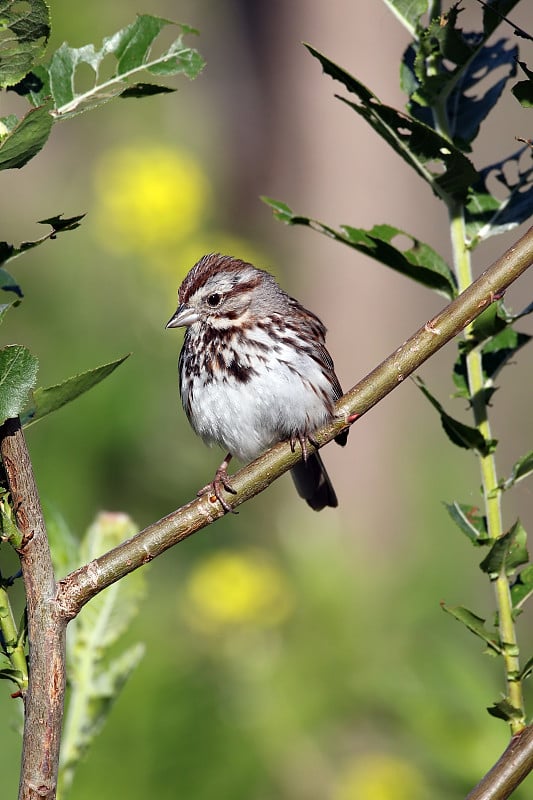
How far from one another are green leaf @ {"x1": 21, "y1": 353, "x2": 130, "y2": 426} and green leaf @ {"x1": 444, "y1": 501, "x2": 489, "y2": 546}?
57 cm

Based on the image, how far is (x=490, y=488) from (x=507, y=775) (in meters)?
0.43

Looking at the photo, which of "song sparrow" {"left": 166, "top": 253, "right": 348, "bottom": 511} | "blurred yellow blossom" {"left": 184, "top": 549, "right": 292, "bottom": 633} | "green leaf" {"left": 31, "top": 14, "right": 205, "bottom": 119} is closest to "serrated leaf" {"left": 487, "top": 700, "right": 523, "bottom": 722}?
"green leaf" {"left": 31, "top": 14, "right": 205, "bottom": 119}

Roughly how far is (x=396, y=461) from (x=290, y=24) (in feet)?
15.2

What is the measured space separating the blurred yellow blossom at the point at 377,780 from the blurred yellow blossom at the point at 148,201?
3.12 meters

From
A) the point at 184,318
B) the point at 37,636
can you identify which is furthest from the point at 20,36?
the point at 184,318

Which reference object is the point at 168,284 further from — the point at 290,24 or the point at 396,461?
the point at 290,24

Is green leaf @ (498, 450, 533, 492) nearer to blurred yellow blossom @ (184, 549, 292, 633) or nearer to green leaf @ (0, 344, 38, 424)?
green leaf @ (0, 344, 38, 424)

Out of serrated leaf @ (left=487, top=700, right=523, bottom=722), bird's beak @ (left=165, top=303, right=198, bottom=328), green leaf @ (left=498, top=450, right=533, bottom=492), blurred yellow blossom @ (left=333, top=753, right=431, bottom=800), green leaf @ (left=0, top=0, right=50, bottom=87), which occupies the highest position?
green leaf @ (left=0, top=0, right=50, bottom=87)

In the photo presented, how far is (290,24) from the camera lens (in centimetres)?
1035

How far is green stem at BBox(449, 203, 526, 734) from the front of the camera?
1.51m

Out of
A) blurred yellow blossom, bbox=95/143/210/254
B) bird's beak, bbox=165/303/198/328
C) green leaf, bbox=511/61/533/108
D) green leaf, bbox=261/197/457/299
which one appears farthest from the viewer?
blurred yellow blossom, bbox=95/143/210/254

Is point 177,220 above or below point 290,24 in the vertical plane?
below

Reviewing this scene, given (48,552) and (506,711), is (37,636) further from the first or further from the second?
(506,711)

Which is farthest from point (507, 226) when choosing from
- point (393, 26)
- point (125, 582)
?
point (393, 26)
